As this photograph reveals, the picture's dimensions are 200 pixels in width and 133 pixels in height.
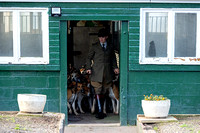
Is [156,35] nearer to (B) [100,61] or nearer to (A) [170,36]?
(A) [170,36]

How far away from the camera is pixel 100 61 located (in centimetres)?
962

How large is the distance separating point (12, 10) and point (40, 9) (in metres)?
0.58

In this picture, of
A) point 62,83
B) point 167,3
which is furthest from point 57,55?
point 167,3

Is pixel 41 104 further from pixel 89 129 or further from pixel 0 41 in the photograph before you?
pixel 0 41

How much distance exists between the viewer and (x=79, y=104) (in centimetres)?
1007

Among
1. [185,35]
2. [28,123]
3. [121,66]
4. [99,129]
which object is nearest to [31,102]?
[28,123]

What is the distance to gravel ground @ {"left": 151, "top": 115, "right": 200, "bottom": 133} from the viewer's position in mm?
6830

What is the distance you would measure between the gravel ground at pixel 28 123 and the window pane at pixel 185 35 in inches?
119

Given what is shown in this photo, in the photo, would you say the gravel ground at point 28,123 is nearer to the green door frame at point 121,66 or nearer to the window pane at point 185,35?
the green door frame at point 121,66

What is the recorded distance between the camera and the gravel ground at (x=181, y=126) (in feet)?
22.4

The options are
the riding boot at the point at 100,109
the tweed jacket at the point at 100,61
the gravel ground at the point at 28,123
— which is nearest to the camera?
the gravel ground at the point at 28,123

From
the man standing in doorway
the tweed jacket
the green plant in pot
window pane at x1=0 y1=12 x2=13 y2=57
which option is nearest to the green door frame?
the man standing in doorway

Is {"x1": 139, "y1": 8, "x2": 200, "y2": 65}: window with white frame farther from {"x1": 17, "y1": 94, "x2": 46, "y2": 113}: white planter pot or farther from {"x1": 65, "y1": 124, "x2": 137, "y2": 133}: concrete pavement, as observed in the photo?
{"x1": 17, "y1": 94, "x2": 46, "y2": 113}: white planter pot

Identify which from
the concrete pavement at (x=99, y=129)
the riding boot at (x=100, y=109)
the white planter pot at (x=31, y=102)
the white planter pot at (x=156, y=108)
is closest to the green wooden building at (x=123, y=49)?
the concrete pavement at (x=99, y=129)
